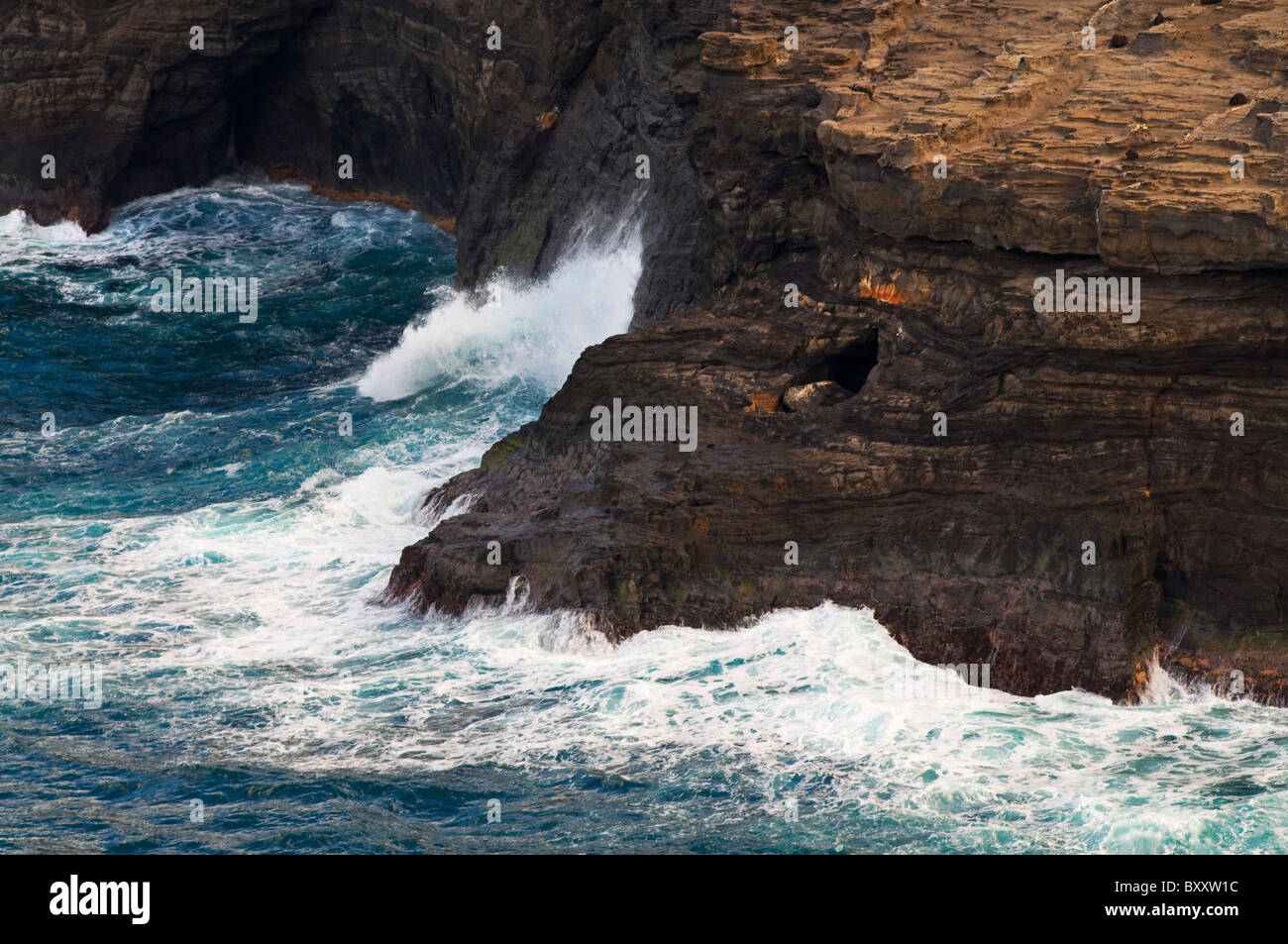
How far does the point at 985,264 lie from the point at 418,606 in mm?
12534

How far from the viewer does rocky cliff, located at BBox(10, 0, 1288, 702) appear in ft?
107

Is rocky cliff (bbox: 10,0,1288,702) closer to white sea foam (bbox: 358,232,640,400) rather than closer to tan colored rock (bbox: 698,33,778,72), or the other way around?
tan colored rock (bbox: 698,33,778,72)

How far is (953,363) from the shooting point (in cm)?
3481

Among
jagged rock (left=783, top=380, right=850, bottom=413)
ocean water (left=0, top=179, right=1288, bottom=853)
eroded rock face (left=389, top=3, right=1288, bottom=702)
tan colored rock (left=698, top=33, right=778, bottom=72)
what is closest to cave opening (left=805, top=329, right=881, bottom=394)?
eroded rock face (left=389, top=3, right=1288, bottom=702)

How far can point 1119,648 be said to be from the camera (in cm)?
3256

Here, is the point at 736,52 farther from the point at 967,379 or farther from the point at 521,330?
the point at 521,330

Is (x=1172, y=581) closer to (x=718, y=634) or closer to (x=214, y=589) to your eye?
(x=718, y=634)

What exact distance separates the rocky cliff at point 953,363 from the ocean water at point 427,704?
109 cm

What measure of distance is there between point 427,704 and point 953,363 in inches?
434

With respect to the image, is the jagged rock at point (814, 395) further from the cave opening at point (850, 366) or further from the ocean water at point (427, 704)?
the ocean water at point (427, 704)

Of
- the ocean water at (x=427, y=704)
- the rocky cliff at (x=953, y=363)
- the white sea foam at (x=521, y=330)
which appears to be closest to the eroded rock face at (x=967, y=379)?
the rocky cliff at (x=953, y=363)

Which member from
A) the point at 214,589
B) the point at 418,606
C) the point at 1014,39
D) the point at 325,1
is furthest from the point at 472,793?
the point at 325,1

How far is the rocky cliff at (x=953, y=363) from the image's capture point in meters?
32.5

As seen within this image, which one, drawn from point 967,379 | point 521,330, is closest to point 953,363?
point 967,379
